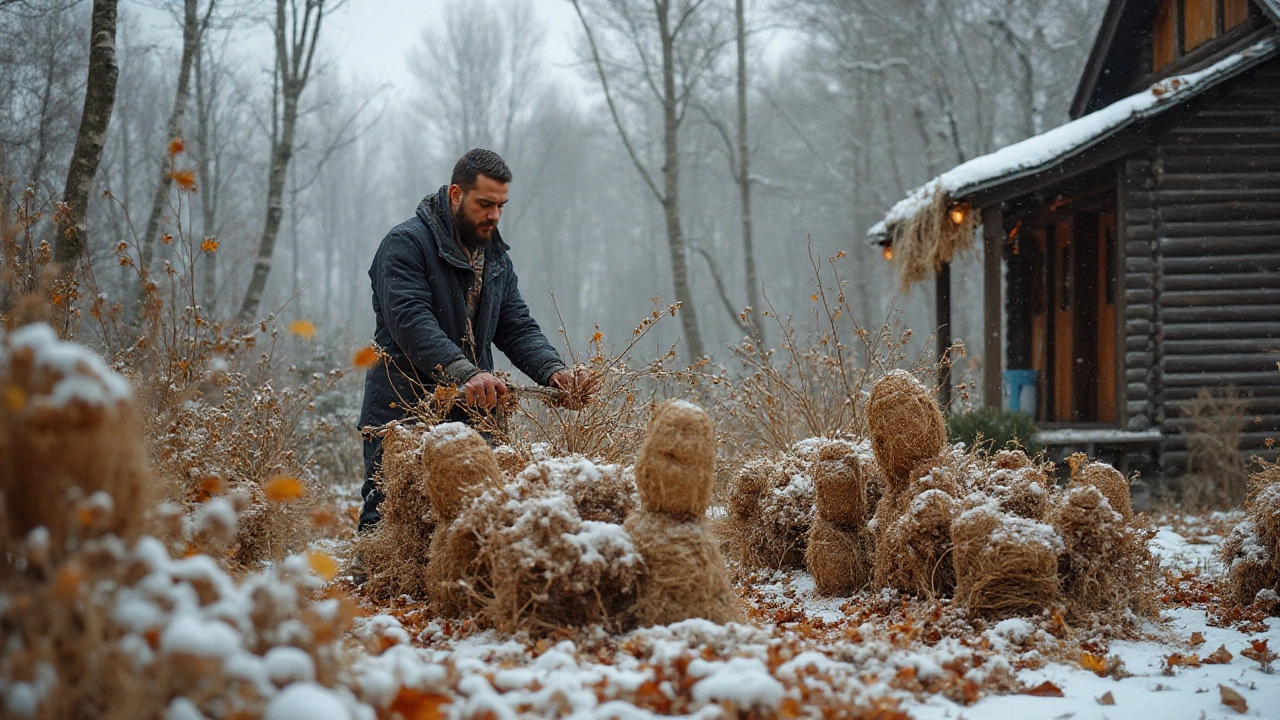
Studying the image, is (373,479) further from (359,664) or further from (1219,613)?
(1219,613)

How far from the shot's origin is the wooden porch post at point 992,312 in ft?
33.3

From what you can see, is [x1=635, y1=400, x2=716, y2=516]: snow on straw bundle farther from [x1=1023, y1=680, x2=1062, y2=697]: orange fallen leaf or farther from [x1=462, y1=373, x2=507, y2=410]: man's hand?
[x1=1023, y1=680, x2=1062, y2=697]: orange fallen leaf

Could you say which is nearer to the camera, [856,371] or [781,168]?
[856,371]

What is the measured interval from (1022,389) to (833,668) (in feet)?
34.3

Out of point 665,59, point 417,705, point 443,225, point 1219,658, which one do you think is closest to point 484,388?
point 443,225

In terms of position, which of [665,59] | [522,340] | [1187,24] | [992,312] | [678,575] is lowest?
[678,575]

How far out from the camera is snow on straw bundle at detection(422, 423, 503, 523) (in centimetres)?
354

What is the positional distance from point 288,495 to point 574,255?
41.3 meters

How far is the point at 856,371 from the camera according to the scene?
24.8ft

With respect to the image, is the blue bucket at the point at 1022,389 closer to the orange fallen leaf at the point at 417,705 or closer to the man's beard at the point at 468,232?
the man's beard at the point at 468,232

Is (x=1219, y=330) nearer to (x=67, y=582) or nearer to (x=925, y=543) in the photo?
(x=925, y=543)

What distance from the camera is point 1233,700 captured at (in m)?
2.82

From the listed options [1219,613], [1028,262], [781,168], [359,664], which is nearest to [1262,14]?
[1028,262]

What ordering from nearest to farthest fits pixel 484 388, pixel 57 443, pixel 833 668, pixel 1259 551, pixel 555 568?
1. pixel 57 443
2. pixel 833 668
3. pixel 555 568
4. pixel 484 388
5. pixel 1259 551
